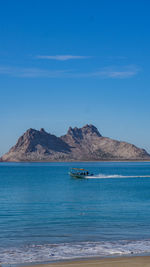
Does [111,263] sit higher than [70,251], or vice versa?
[111,263]

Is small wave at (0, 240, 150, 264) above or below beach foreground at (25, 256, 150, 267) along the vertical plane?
below

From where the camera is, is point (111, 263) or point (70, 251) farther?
point (70, 251)

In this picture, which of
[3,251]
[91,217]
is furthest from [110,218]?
[3,251]

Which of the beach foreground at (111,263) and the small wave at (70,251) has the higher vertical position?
the beach foreground at (111,263)

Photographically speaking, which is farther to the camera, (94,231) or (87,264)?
(94,231)

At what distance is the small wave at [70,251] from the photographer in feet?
54.8

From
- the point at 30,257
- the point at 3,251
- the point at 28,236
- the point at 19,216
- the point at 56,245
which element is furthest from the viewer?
the point at 19,216

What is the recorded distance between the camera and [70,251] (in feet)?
59.2

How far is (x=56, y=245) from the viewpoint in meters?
19.7

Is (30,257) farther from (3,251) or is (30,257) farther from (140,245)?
(140,245)

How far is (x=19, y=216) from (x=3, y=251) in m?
13.3

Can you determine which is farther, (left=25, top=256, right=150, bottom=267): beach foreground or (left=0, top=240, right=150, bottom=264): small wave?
(left=0, top=240, right=150, bottom=264): small wave

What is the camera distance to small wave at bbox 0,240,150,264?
658 inches

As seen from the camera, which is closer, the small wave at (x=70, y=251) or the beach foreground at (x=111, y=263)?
the beach foreground at (x=111, y=263)
